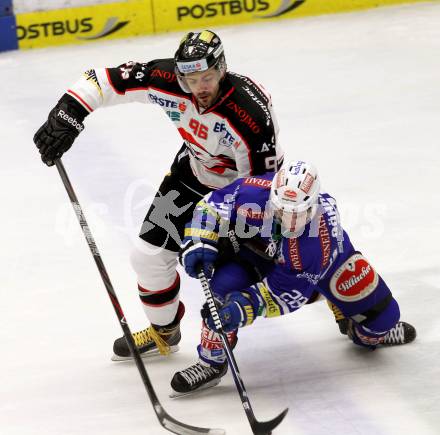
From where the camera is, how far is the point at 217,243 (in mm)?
3658

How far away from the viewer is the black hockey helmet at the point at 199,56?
11.7ft

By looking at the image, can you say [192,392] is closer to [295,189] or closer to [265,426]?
[265,426]

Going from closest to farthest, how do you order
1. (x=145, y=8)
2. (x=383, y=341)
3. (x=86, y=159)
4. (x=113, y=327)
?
(x=383, y=341), (x=113, y=327), (x=86, y=159), (x=145, y=8)

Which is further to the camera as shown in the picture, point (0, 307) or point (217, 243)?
point (0, 307)

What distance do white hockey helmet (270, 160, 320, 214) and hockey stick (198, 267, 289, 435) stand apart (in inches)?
15.3

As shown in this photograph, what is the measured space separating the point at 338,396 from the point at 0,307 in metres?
1.57

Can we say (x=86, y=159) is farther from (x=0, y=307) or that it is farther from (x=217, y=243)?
(x=217, y=243)

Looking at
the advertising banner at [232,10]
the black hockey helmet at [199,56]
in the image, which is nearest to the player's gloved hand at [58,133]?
the black hockey helmet at [199,56]

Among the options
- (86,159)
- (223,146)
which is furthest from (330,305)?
(86,159)

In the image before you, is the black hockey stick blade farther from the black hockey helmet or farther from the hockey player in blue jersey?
the black hockey helmet

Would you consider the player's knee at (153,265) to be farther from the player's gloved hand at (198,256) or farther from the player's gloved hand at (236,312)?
the player's gloved hand at (236,312)

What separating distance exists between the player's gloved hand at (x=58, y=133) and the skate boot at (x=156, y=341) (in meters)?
0.76

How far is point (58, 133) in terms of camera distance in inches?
148

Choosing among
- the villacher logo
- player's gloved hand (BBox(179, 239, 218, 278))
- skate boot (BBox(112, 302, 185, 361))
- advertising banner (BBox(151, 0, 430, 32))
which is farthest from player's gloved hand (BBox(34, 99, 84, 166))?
advertising banner (BBox(151, 0, 430, 32))
